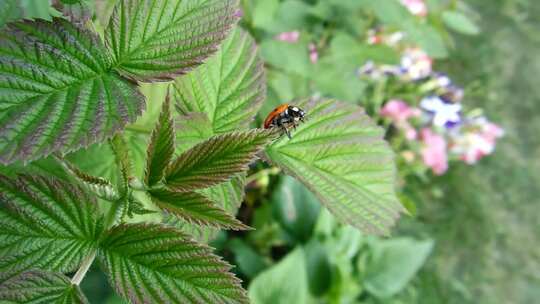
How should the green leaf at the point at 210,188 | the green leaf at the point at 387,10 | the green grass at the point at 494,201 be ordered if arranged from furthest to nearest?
the green grass at the point at 494,201
the green leaf at the point at 387,10
the green leaf at the point at 210,188

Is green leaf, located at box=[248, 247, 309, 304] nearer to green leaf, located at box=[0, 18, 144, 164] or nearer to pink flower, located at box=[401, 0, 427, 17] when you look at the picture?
pink flower, located at box=[401, 0, 427, 17]

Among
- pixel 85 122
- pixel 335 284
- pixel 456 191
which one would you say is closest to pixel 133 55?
pixel 85 122

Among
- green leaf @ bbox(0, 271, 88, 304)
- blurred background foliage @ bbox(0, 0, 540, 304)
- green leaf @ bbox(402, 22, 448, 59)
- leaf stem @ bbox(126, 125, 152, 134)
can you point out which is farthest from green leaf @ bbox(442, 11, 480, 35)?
green leaf @ bbox(0, 271, 88, 304)

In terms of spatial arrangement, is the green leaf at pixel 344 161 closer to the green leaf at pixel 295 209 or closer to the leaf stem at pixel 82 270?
the leaf stem at pixel 82 270

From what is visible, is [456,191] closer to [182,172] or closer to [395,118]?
[395,118]

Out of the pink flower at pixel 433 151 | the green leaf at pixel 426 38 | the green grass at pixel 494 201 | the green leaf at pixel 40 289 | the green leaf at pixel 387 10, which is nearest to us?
the green leaf at pixel 40 289

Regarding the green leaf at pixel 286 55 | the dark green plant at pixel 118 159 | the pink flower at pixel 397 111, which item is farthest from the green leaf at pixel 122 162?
the pink flower at pixel 397 111

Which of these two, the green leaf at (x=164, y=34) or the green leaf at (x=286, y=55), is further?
the green leaf at (x=286, y=55)

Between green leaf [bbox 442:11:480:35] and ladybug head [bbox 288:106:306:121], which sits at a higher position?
ladybug head [bbox 288:106:306:121]
